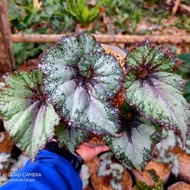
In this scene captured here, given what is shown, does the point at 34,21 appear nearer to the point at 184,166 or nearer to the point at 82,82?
the point at 184,166

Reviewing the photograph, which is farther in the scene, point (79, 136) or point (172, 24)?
point (172, 24)

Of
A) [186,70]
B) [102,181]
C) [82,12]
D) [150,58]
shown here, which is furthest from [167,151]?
[82,12]

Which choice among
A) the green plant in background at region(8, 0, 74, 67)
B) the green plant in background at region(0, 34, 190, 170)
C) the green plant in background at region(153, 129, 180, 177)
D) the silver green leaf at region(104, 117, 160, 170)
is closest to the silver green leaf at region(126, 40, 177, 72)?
the green plant in background at region(0, 34, 190, 170)

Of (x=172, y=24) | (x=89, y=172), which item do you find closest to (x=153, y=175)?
(x=89, y=172)

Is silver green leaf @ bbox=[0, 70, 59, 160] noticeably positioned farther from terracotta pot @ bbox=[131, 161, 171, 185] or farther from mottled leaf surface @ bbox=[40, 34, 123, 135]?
terracotta pot @ bbox=[131, 161, 171, 185]

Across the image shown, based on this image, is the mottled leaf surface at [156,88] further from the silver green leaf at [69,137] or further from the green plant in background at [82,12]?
the green plant in background at [82,12]

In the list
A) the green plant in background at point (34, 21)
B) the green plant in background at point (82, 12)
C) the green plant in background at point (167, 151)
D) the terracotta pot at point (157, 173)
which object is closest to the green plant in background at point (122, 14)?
the green plant in background at point (82, 12)

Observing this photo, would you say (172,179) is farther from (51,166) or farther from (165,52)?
(165,52)
